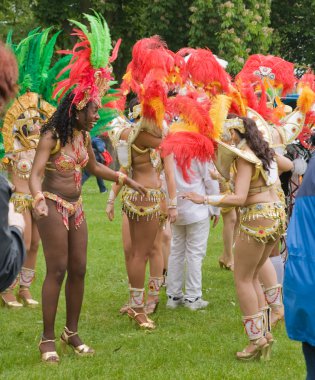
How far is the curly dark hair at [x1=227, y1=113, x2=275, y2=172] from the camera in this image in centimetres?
587

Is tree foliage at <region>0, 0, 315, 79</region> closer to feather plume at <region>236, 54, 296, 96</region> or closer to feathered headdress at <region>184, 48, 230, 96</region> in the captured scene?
→ feather plume at <region>236, 54, 296, 96</region>

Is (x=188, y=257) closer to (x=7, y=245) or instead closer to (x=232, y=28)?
(x=7, y=245)

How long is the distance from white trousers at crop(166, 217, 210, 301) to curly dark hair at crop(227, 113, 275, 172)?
80.0 inches

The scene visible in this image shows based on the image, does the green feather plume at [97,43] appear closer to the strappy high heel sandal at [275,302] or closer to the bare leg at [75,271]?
the bare leg at [75,271]

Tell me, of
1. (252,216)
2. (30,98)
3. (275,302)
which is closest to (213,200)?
(252,216)

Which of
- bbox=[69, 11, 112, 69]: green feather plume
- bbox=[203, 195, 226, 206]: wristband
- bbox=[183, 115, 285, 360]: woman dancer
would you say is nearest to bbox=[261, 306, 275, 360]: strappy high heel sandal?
bbox=[183, 115, 285, 360]: woman dancer

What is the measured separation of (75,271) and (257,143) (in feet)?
5.16

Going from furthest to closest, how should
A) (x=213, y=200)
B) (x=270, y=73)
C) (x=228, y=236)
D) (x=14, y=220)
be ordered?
(x=228, y=236), (x=270, y=73), (x=213, y=200), (x=14, y=220)

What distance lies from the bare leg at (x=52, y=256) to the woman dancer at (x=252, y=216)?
91 cm

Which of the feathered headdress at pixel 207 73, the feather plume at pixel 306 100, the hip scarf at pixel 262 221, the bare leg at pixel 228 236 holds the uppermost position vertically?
the feathered headdress at pixel 207 73

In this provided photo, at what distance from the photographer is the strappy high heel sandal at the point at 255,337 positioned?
5949 millimetres

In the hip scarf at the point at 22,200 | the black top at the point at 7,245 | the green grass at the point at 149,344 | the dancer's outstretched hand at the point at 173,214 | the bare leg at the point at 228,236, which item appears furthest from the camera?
the bare leg at the point at 228,236

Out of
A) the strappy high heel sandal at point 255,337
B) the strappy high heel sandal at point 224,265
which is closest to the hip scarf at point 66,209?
the strappy high heel sandal at point 255,337

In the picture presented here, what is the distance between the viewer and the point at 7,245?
290 cm
